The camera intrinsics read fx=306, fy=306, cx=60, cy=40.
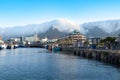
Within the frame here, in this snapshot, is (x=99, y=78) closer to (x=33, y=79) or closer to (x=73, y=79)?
(x=73, y=79)

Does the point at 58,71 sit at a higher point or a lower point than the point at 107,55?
lower

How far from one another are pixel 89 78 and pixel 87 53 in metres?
80.5

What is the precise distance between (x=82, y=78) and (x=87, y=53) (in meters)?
80.5

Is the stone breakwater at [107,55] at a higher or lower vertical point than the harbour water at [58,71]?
higher

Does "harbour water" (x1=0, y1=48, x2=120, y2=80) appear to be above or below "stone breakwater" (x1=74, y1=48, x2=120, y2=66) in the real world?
below

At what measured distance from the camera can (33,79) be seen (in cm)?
5650

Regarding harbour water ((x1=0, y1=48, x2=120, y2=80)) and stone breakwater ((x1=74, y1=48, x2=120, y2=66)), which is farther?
stone breakwater ((x1=74, y1=48, x2=120, y2=66))

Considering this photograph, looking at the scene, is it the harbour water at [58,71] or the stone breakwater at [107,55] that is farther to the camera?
the stone breakwater at [107,55]

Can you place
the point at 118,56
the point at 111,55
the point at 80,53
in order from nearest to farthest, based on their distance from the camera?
the point at 118,56
the point at 111,55
the point at 80,53

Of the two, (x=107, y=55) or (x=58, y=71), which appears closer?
(x=58, y=71)

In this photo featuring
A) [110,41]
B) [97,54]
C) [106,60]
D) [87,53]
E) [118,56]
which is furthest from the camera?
[110,41]

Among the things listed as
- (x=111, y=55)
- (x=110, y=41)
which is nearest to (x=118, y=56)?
(x=111, y=55)

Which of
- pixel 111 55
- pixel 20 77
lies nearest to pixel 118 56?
pixel 111 55

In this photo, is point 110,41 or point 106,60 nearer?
point 106,60
